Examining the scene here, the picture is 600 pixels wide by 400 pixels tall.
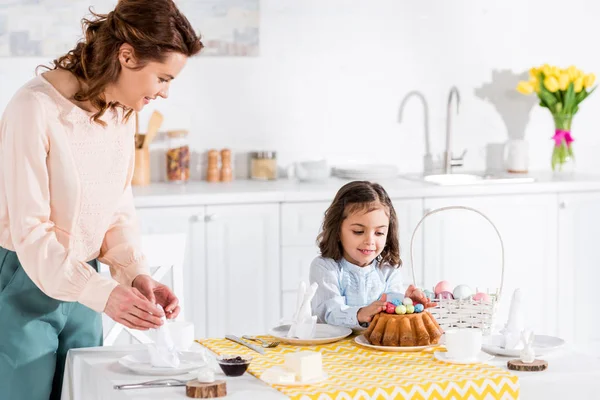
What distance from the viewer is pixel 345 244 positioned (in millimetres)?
2652

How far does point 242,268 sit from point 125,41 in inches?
78.1

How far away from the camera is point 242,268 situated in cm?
398

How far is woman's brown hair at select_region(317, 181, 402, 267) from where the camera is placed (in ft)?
8.70

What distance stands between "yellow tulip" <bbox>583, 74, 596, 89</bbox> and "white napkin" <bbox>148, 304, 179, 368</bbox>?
3.01 meters

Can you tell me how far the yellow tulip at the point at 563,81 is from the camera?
4547 millimetres

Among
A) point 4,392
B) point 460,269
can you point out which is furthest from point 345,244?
point 460,269

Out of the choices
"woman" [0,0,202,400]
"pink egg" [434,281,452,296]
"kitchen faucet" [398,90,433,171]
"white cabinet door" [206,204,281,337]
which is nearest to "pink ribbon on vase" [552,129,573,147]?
"kitchen faucet" [398,90,433,171]

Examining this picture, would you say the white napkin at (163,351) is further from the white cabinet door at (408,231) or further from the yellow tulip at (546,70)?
the yellow tulip at (546,70)

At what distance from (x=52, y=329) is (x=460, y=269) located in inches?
91.8

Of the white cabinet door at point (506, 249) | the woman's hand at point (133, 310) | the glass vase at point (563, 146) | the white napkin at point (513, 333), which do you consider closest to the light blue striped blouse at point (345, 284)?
the white napkin at point (513, 333)

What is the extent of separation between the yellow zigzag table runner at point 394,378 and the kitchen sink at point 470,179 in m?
2.05

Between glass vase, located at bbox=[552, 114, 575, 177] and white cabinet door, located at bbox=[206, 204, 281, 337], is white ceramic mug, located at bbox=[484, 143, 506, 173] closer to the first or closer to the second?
glass vase, located at bbox=[552, 114, 575, 177]

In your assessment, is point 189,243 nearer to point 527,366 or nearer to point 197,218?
point 197,218

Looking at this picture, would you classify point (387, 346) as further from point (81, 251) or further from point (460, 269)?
point (460, 269)
